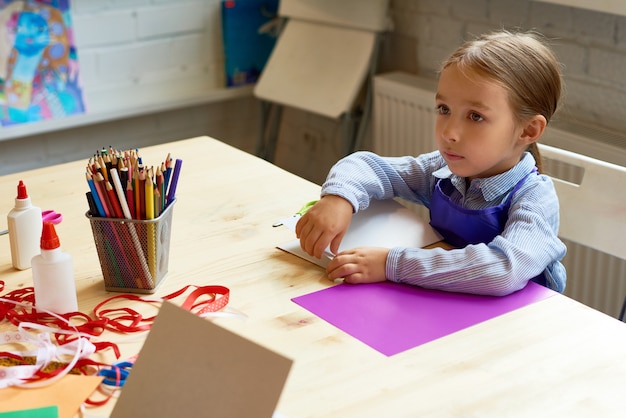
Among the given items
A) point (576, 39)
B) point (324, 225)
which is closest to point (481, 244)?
point (324, 225)

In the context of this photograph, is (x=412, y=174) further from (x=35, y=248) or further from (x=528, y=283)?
(x=35, y=248)

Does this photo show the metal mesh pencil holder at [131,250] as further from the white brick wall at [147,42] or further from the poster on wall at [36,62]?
the white brick wall at [147,42]

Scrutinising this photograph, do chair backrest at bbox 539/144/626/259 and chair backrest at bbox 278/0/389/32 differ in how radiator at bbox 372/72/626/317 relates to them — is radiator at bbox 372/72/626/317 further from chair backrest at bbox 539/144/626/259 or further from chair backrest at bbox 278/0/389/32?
chair backrest at bbox 539/144/626/259

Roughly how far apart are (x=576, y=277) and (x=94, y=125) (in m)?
1.74

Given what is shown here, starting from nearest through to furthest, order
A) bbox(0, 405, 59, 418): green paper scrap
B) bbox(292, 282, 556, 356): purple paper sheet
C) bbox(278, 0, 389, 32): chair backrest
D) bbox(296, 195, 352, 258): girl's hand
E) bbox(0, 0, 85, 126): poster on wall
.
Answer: bbox(0, 405, 59, 418): green paper scrap → bbox(292, 282, 556, 356): purple paper sheet → bbox(296, 195, 352, 258): girl's hand → bbox(0, 0, 85, 126): poster on wall → bbox(278, 0, 389, 32): chair backrest

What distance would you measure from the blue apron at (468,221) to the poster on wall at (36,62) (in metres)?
1.73

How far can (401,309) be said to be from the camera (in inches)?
45.0

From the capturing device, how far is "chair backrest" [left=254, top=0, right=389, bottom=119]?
2.75m

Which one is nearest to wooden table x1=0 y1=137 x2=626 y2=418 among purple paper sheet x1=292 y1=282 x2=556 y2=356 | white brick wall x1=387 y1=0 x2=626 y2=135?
purple paper sheet x1=292 y1=282 x2=556 y2=356

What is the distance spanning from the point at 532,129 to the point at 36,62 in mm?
1848

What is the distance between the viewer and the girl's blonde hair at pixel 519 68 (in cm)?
131

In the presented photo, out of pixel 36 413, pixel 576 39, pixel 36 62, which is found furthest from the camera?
pixel 36 62

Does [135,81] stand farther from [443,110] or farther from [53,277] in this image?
[53,277]

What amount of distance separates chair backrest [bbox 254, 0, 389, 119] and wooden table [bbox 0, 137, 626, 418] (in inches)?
51.7
